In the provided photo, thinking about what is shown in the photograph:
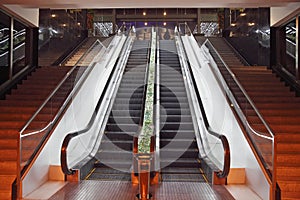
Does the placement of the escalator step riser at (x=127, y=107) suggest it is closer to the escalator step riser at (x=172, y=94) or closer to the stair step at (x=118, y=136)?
the escalator step riser at (x=172, y=94)

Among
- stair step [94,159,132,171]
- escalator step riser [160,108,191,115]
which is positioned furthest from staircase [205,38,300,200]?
stair step [94,159,132,171]

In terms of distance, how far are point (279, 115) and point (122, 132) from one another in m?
3.37

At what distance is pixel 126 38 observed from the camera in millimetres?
14688

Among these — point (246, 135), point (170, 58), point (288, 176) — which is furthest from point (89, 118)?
point (170, 58)

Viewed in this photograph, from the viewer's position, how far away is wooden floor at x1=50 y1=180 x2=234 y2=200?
5.02 metres

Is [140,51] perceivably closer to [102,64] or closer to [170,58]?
[170,58]

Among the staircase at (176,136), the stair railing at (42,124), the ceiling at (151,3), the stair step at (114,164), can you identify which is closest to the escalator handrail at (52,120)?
the stair railing at (42,124)

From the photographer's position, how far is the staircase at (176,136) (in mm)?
6562

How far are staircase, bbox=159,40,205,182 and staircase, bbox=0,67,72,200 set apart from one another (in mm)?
2364

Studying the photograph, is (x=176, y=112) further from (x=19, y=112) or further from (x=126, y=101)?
(x=19, y=112)

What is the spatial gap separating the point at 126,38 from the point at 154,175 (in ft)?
31.9

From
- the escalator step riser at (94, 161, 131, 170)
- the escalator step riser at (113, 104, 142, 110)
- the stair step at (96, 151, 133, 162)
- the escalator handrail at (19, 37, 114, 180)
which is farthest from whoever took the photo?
the escalator step riser at (113, 104, 142, 110)

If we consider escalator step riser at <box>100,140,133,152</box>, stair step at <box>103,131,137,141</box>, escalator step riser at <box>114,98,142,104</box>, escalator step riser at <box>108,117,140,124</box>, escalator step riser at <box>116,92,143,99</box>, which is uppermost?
escalator step riser at <box>116,92,143,99</box>

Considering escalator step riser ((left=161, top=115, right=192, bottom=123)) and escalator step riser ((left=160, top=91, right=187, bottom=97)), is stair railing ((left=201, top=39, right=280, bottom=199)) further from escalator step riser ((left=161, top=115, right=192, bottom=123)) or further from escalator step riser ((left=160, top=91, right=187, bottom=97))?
escalator step riser ((left=160, top=91, right=187, bottom=97))
